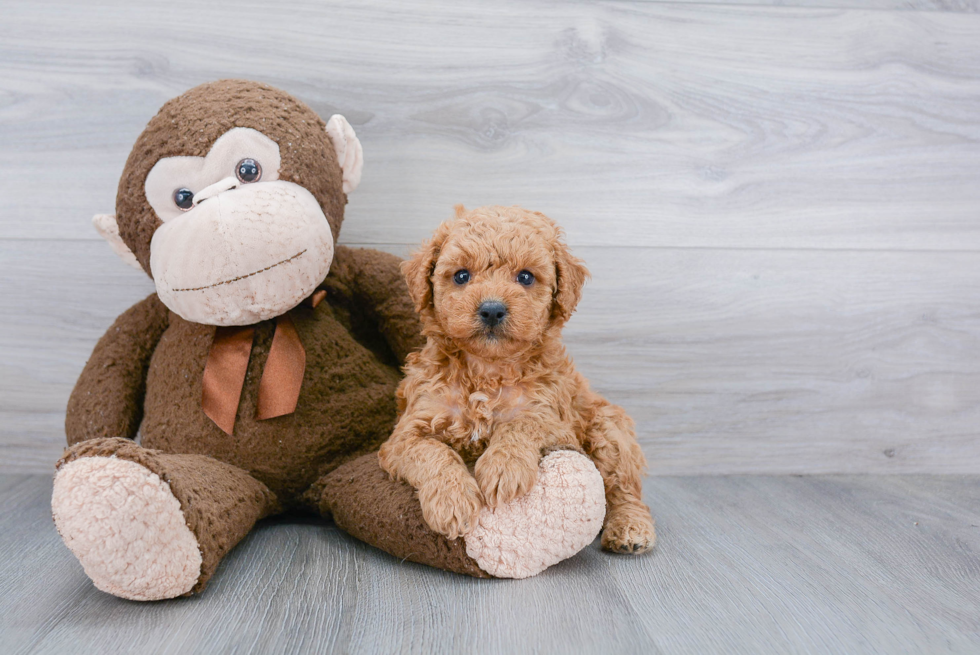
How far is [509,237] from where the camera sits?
944 mm

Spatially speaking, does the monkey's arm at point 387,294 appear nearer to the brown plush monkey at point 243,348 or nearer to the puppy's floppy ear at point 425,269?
the brown plush monkey at point 243,348

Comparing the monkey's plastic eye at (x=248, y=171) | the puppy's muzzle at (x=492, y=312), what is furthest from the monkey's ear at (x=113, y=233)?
the puppy's muzzle at (x=492, y=312)

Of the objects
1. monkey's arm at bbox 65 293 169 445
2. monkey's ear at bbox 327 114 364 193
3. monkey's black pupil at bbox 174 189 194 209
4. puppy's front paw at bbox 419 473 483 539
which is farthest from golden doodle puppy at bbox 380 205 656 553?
monkey's arm at bbox 65 293 169 445

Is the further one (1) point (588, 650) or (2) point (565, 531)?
(2) point (565, 531)

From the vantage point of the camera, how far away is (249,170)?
1.02 m

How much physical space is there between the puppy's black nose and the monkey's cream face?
0.29m

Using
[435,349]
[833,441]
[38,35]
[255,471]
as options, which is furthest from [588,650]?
[38,35]

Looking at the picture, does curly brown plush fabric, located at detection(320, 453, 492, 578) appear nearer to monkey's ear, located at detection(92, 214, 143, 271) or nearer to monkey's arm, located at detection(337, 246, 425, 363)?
monkey's arm, located at detection(337, 246, 425, 363)

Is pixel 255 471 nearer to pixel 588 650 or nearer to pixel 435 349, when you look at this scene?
pixel 435 349

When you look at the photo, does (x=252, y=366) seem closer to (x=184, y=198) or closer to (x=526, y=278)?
(x=184, y=198)

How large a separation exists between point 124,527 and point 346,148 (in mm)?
649

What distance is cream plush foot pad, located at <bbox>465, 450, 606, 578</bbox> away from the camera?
886 mm

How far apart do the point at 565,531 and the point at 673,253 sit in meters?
0.70

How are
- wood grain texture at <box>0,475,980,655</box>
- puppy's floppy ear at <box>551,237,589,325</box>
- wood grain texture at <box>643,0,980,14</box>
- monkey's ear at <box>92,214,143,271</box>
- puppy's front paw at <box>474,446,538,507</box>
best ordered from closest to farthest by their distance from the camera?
1. wood grain texture at <box>0,475,980,655</box>
2. puppy's front paw at <box>474,446,538,507</box>
3. puppy's floppy ear at <box>551,237,589,325</box>
4. monkey's ear at <box>92,214,143,271</box>
5. wood grain texture at <box>643,0,980,14</box>
